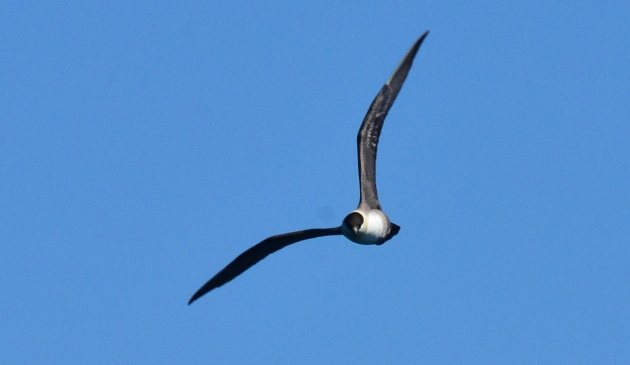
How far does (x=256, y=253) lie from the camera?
3347 centimetres

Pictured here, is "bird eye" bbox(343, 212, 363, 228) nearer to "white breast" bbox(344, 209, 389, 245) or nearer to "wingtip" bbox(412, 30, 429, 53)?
"white breast" bbox(344, 209, 389, 245)

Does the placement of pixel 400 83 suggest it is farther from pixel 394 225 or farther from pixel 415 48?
pixel 394 225

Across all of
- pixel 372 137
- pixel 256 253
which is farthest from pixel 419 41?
pixel 256 253

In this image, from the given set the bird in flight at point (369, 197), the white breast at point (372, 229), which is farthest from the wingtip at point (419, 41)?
the white breast at point (372, 229)

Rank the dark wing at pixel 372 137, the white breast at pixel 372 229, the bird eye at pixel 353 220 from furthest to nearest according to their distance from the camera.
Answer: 1. the dark wing at pixel 372 137
2. the white breast at pixel 372 229
3. the bird eye at pixel 353 220

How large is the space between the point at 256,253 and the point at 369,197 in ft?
9.66

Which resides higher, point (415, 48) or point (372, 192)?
point (415, 48)

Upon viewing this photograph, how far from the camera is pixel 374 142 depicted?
32.1 metres

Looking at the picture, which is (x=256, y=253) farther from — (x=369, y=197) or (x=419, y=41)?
(x=419, y=41)

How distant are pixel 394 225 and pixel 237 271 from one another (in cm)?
384

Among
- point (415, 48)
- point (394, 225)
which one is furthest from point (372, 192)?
point (415, 48)

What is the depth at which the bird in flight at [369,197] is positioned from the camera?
3114cm

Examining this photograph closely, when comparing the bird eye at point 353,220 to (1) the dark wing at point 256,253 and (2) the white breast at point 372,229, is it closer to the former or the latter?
(2) the white breast at point 372,229

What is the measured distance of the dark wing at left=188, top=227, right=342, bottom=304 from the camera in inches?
1259
